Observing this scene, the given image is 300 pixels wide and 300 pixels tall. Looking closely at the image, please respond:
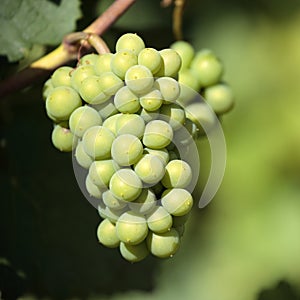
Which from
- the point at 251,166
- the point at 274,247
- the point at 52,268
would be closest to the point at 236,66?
the point at 251,166

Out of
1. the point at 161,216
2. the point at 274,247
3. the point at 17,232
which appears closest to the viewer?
the point at 161,216

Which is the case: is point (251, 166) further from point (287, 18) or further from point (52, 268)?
point (52, 268)

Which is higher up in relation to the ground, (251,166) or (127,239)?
(127,239)

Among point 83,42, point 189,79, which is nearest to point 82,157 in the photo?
point 83,42

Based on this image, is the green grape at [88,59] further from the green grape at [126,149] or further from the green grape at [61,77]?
the green grape at [126,149]

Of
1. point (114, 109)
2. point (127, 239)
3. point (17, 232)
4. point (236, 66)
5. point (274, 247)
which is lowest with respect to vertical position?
point (274, 247)

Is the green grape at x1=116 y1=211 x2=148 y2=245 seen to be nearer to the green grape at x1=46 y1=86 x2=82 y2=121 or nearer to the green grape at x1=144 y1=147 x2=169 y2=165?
the green grape at x1=144 y1=147 x2=169 y2=165

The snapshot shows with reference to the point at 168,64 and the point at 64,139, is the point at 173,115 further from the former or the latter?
the point at 64,139

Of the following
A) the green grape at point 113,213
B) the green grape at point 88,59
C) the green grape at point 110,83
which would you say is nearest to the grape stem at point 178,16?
the green grape at point 88,59
